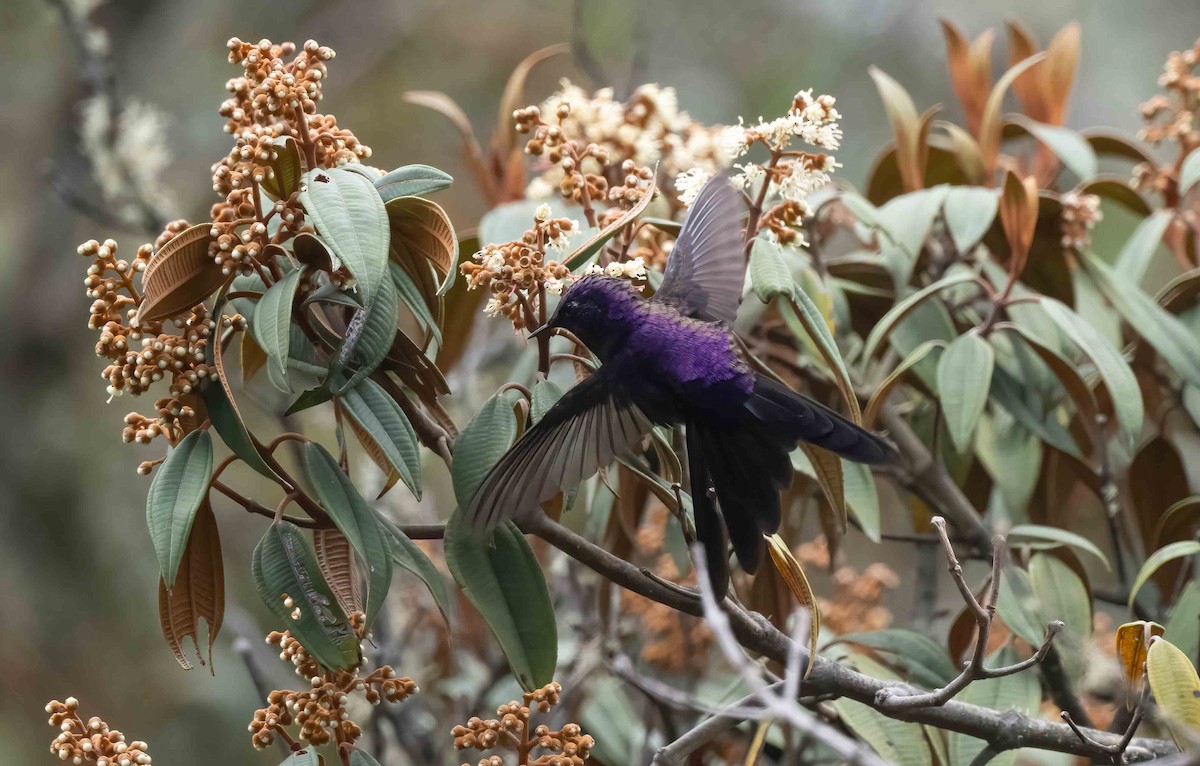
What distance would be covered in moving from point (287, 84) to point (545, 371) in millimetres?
284

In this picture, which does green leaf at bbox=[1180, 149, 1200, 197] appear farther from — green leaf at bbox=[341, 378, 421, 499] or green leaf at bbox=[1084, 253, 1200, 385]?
green leaf at bbox=[341, 378, 421, 499]

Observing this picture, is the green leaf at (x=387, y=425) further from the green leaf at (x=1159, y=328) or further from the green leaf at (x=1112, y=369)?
the green leaf at (x=1159, y=328)

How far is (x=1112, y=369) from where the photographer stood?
1143mm

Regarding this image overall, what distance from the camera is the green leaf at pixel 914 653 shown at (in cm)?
113

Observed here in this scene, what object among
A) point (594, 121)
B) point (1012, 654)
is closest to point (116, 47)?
point (594, 121)

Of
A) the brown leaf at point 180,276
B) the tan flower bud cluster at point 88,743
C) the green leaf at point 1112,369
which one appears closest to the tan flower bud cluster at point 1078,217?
the green leaf at point 1112,369

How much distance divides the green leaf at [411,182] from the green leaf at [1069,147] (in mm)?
813

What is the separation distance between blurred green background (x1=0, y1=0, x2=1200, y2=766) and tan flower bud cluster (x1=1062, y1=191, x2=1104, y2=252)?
59.5 inches

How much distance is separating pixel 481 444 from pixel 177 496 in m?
0.21

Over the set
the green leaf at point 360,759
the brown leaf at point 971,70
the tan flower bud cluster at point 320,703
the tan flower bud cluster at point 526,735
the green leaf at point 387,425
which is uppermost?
the brown leaf at point 971,70

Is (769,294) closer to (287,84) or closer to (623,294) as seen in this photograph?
(623,294)

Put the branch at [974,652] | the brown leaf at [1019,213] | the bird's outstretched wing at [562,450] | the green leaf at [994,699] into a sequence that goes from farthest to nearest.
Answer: the brown leaf at [1019,213] < the green leaf at [994,699] < the bird's outstretched wing at [562,450] < the branch at [974,652]

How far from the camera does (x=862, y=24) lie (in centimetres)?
292

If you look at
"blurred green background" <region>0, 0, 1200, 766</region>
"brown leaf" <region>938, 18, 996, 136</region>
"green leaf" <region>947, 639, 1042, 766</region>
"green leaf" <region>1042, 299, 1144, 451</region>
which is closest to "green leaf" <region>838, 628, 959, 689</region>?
"green leaf" <region>947, 639, 1042, 766</region>
